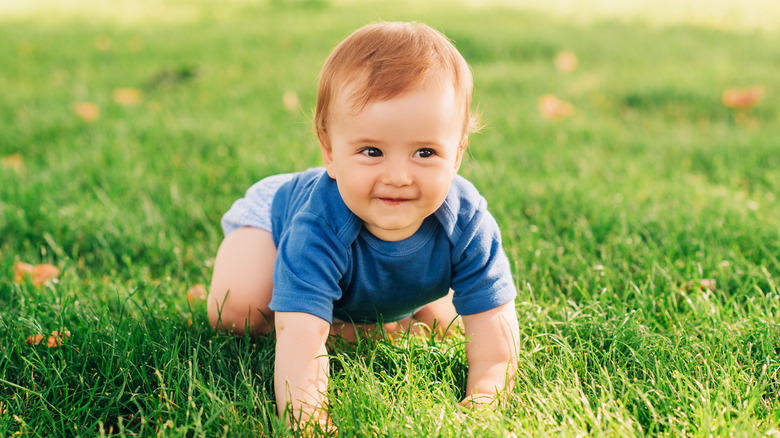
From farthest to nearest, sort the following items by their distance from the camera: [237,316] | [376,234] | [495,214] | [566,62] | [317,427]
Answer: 1. [566,62]
2. [495,214]
3. [237,316]
4. [376,234]
5. [317,427]

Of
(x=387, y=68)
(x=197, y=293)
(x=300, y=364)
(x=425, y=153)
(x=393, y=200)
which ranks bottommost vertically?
(x=197, y=293)

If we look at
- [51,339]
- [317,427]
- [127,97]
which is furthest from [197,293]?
[127,97]

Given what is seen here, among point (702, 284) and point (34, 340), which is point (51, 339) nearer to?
point (34, 340)

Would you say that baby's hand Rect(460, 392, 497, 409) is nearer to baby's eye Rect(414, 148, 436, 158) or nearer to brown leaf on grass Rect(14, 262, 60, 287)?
baby's eye Rect(414, 148, 436, 158)

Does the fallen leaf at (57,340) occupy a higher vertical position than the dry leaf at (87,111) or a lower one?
lower

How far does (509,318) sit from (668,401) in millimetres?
444

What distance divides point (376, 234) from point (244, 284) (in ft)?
1.46

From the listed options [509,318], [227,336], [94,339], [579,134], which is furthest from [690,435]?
[579,134]

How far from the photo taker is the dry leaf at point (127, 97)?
4461mm

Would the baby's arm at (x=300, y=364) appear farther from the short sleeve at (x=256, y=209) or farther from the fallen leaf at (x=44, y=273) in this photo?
the fallen leaf at (x=44, y=273)

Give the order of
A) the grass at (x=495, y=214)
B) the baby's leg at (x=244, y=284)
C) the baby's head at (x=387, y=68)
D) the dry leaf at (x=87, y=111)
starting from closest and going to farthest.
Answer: the baby's head at (x=387, y=68) < the grass at (x=495, y=214) < the baby's leg at (x=244, y=284) < the dry leaf at (x=87, y=111)

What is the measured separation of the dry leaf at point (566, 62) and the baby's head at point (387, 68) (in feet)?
12.9

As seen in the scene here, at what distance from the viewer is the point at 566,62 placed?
538cm

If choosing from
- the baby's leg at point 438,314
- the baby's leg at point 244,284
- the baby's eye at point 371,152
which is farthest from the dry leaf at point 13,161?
the baby's eye at point 371,152
